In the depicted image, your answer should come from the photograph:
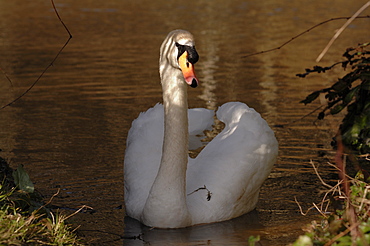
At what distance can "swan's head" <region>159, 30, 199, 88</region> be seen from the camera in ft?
19.2

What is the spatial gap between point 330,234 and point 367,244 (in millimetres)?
566

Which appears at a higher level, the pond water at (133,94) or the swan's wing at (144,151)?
the swan's wing at (144,151)

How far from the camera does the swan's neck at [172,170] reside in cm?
629

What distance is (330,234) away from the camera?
173 inches

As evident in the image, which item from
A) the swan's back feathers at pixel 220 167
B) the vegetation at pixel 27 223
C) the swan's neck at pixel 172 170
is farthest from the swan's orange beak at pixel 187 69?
the vegetation at pixel 27 223

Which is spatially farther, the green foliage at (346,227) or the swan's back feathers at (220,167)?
the swan's back feathers at (220,167)

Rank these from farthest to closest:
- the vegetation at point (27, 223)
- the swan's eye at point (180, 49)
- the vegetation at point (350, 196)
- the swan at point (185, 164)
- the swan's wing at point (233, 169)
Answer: the swan's wing at point (233, 169) → the swan at point (185, 164) → the swan's eye at point (180, 49) → the vegetation at point (27, 223) → the vegetation at point (350, 196)

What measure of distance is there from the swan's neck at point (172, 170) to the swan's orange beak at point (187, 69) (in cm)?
29

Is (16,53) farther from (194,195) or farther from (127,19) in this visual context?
(194,195)

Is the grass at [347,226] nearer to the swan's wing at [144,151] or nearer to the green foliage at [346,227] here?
the green foliage at [346,227]

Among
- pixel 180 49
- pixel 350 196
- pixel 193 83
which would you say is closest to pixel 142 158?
pixel 180 49

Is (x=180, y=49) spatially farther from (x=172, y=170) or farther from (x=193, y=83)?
(x=172, y=170)

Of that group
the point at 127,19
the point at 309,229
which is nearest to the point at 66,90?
the point at 309,229

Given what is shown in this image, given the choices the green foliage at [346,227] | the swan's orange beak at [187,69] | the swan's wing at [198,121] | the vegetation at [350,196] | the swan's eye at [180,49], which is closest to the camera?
the green foliage at [346,227]
